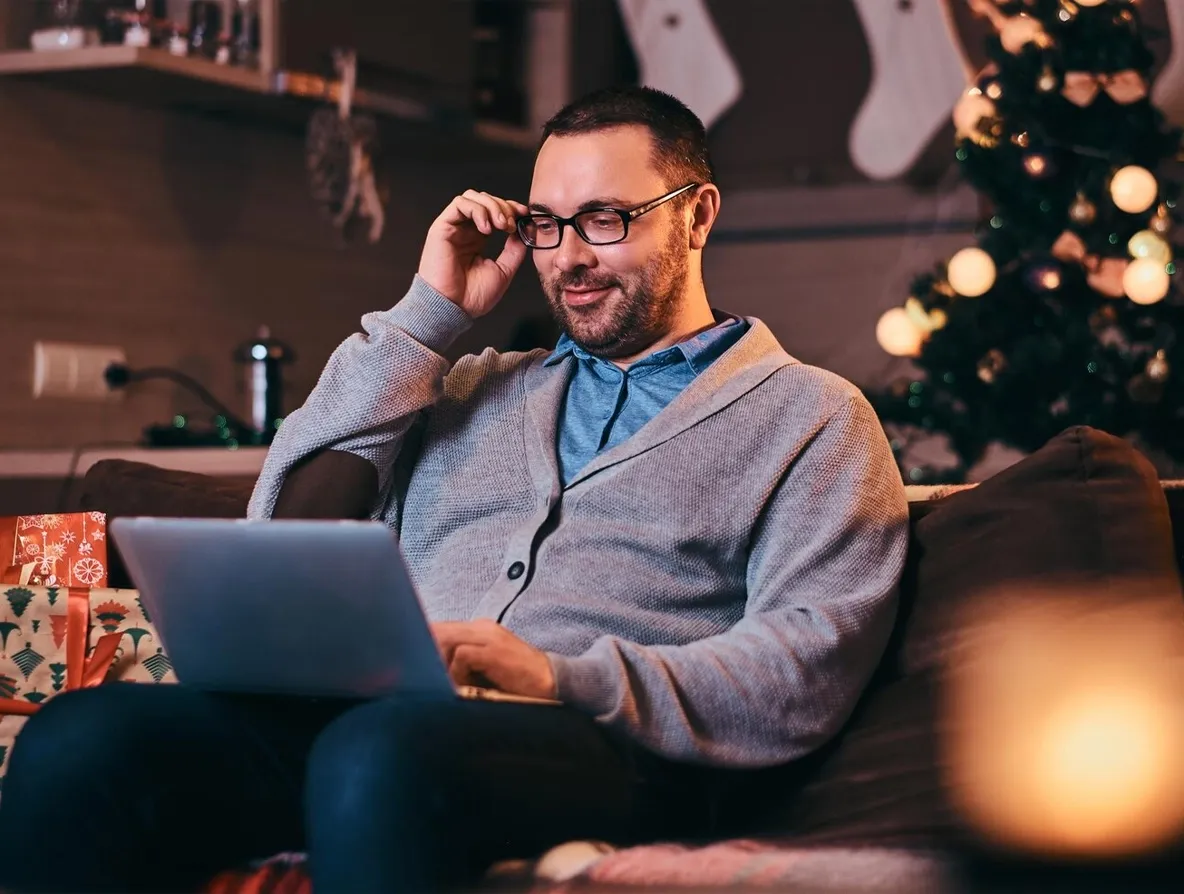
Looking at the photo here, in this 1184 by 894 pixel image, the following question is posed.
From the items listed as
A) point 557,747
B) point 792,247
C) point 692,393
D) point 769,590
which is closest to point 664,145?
point 692,393

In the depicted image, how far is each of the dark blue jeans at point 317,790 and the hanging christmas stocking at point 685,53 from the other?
2.51 meters

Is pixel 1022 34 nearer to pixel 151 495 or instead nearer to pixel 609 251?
pixel 609 251

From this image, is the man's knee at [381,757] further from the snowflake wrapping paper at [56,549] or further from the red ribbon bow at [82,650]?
the snowflake wrapping paper at [56,549]

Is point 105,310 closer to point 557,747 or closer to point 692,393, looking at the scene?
point 692,393

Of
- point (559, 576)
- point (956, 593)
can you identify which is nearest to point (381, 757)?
point (559, 576)

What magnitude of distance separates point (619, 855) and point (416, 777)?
0.60 feet

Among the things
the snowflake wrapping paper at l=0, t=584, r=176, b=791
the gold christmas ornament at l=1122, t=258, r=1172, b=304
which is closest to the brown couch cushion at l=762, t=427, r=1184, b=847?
the snowflake wrapping paper at l=0, t=584, r=176, b=791

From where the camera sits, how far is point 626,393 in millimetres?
1726

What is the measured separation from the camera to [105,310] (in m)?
2.80

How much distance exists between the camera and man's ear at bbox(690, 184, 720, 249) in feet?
5.82

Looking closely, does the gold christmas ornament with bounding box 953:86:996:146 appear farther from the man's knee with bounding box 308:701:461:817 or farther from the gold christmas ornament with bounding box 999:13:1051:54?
the man's knee with bounding box 308:701:461:817

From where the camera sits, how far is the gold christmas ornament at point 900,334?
3.11m

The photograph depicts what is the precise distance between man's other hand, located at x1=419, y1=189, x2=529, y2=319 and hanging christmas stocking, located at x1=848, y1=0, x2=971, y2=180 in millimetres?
1914

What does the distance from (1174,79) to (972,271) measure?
23.6 inches
